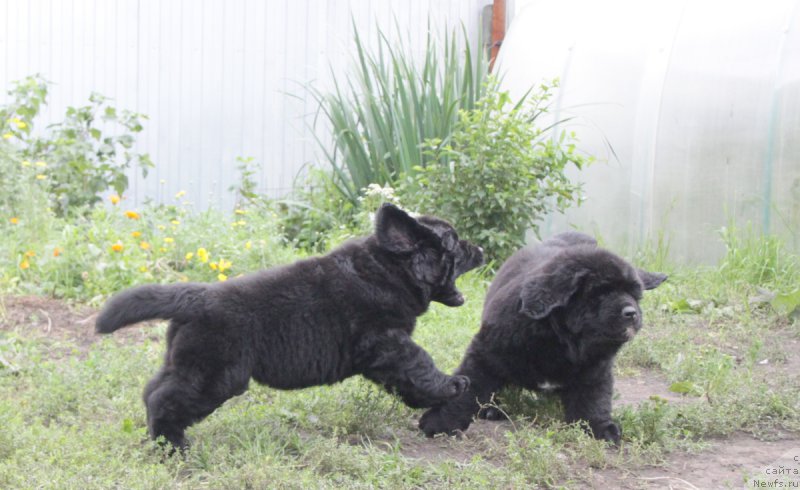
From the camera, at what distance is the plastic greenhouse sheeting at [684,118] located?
746 cm

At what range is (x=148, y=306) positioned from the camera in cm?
368

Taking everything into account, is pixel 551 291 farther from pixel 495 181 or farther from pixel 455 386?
pixel 495 181

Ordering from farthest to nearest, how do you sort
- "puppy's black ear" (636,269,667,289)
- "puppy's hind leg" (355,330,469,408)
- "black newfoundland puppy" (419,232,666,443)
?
Answer: "puppy's black ear" (636,269,667,289) < "black newfoundland puppy" (419,232,666,443) < "puppy's hind leg" (355,330,469,408)

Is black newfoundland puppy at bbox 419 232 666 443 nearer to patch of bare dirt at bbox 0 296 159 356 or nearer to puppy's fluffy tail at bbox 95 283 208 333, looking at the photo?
puppy's fluffy tail at bbox 95 283 208 333

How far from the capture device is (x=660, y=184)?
7984 millimetres

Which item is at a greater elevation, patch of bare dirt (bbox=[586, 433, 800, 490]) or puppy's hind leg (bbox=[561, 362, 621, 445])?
puppy's hind leg (bbox=[561, 362, 621, 445])

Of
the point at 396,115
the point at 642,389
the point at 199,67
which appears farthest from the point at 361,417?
the point at 199,67

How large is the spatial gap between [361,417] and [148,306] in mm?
1062

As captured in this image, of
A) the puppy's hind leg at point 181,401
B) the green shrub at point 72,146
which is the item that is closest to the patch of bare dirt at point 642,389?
the puppy's hind leg at point 181,401

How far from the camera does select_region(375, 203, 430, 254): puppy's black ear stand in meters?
4.11

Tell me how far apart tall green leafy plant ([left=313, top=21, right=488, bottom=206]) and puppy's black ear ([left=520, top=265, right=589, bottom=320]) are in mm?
4457

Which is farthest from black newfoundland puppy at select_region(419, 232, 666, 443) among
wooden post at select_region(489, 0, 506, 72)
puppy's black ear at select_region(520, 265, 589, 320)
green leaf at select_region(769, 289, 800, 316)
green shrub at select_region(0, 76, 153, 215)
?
wooden post at select_region(489, 0, 506, 72)

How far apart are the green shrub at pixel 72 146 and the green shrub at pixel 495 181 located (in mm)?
3070

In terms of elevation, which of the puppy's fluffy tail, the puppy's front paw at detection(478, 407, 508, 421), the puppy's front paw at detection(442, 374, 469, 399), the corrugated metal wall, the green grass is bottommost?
the puppy's front paw at detection(478, 407, 508, 421)
